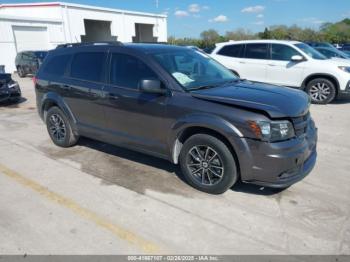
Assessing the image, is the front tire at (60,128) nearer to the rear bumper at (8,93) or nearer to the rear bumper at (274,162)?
the rear bumper at (274,162)

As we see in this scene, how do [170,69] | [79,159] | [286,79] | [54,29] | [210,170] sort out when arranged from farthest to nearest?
[54,29], [286,79], [79,159], [170,69], [210,170]

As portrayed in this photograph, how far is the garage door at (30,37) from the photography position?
22734 millimetres

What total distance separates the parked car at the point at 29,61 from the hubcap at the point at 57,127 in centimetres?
1354

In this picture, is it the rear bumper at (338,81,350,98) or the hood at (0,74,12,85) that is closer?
the rear bumper at (338,81,350,98)

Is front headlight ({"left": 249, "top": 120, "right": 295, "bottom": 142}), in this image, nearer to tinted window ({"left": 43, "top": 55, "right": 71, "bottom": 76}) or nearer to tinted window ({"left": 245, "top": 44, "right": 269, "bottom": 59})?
tinted window ({"left": 43, "top": 55, "right": 71, "bottom": 76})

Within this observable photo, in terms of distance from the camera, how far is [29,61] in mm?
18391

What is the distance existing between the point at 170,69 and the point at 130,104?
747 mm

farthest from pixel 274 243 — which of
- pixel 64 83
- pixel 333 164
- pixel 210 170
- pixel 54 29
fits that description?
pixel 54 29

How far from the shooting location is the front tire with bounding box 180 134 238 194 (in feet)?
11.9

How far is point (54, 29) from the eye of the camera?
25.1 m

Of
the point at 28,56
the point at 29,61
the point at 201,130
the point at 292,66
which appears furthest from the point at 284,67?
the point at 28,56

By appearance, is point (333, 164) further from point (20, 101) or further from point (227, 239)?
point (20, 101)

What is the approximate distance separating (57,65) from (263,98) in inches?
149

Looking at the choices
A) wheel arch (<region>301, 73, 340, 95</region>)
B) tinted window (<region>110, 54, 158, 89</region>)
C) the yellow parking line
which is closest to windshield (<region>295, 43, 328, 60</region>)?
wheel arch (<region>301, 73, 340, 95</region>)
